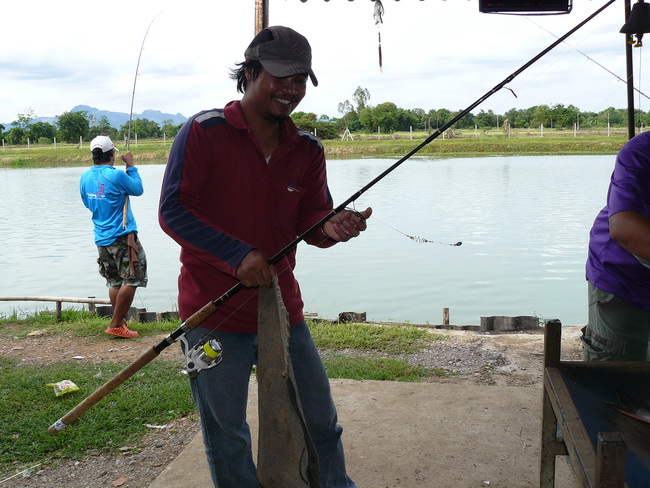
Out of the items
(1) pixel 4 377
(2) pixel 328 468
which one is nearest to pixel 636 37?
(2) pixel 328 468

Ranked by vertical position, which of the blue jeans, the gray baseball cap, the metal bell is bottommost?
the blue jeans

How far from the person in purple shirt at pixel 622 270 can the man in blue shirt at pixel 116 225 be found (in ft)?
12.4

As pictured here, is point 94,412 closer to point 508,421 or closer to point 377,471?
point 377,471

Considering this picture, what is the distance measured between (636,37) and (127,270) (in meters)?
4.19

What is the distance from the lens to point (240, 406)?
207 centimetres

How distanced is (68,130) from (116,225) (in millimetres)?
37075

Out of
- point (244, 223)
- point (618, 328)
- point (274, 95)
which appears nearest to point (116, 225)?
point (244, 223)

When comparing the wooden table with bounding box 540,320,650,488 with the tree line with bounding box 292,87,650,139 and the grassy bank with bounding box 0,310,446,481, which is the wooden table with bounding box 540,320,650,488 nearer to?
the grassy bank with bounding box 0,310,446,481

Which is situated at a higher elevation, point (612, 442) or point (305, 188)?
point (305, 188)

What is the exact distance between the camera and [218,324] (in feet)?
6.90

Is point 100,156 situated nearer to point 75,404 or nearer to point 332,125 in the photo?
point 75,404

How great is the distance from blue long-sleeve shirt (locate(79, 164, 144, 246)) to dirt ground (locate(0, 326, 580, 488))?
2.94ft

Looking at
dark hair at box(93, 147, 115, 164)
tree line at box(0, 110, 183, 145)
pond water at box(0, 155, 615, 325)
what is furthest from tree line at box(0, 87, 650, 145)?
dark hair at box(93, 147, 115, 164)

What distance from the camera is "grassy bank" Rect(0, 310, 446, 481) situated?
3.32 meters
